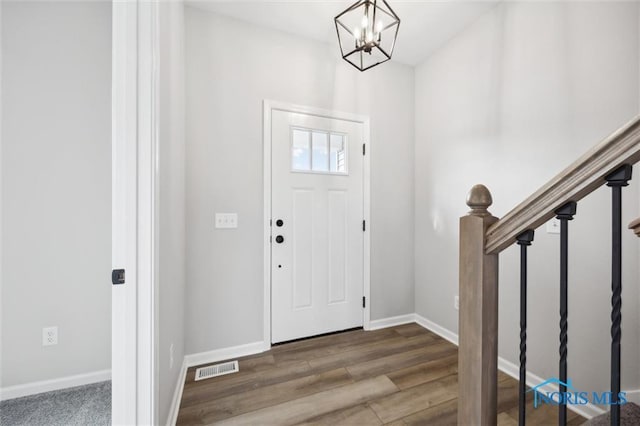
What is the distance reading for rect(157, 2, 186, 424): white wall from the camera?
52.1 inches

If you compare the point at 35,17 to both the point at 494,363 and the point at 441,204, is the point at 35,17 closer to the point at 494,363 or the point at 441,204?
the point at 494,363

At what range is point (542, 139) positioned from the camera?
5.97ft

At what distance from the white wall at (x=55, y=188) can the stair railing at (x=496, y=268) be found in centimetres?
222

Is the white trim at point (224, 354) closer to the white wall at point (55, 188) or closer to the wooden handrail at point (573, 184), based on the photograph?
the white wall at point (55, 188)

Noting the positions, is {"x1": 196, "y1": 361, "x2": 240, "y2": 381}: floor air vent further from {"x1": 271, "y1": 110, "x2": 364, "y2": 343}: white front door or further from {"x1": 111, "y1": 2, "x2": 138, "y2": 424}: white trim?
{"x1": 111, "y1": 2, "x2": 138, "y2": 424}: white trim

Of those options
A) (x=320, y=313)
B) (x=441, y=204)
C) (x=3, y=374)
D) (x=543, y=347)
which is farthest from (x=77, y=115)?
(x=543, y=347)

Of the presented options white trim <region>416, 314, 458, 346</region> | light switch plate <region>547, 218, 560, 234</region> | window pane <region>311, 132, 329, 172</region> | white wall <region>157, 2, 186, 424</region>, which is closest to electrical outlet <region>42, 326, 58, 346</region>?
white wall <region>157, 2, 186, 424</region>

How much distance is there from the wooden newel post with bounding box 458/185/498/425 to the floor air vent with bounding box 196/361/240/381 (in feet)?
5.43

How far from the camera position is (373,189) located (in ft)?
8.96

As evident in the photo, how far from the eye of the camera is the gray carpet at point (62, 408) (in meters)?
1.53

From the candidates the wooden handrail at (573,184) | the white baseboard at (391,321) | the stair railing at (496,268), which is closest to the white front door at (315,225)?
the white baseboard at (391,321)

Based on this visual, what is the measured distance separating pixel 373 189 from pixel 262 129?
1219mm

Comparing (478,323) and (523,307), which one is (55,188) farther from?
(523,307)

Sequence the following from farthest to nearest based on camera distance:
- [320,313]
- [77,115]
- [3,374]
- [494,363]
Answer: [320,313], [77,115], [3,374], [494,363]
